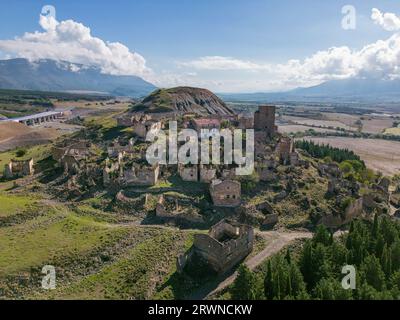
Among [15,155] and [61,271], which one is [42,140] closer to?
[15,155]

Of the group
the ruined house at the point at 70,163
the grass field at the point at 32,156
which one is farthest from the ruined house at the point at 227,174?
the grass field at the point at 32,156

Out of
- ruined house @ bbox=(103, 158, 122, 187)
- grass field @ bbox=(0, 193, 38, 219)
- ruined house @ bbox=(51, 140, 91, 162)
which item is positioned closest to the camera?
grass field @ bbox=(0, 193, 38, 219)

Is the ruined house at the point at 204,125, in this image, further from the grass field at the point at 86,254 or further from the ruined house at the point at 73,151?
the grass field at the point at 86,254

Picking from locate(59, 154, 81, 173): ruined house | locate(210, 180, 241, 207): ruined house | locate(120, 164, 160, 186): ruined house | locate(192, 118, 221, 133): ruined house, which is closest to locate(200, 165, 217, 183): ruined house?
locate(210, 180, 241, 207): ruined house

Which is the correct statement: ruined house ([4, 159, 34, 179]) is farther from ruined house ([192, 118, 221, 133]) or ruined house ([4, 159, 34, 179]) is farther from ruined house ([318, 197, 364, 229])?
ruined house ([318, 197, 364, 229])

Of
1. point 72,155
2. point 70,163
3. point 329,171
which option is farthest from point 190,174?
point 329,171

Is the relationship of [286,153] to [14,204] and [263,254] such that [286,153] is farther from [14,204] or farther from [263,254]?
[14,204]
